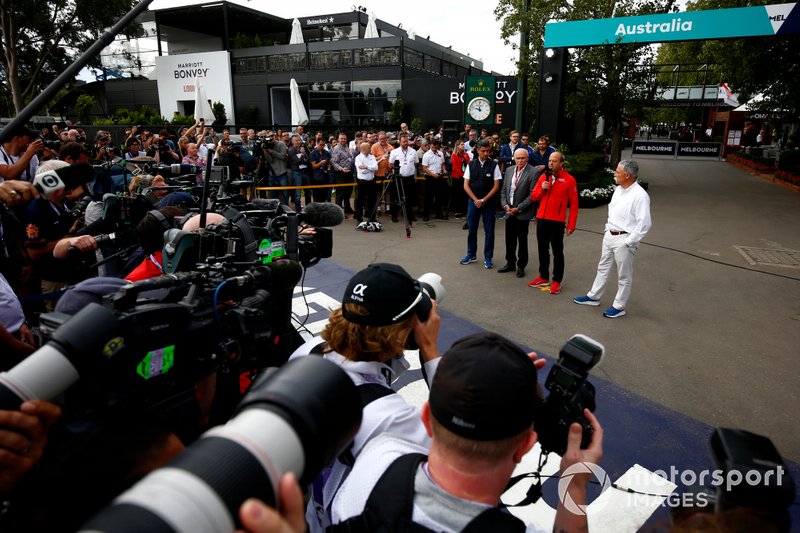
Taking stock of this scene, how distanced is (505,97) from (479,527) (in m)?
19.1

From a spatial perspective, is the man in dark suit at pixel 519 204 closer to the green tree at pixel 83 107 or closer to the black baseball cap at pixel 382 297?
the black baseball cap at pixel 382 297

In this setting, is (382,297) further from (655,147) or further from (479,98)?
(655,147)

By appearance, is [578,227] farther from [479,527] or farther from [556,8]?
[556,8]

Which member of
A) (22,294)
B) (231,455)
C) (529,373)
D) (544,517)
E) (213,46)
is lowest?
(544,517)

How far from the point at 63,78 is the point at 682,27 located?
51.1 feet

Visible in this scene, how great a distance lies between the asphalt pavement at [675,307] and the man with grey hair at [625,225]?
17.8 inches

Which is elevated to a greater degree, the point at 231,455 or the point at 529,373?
the point at 231,455

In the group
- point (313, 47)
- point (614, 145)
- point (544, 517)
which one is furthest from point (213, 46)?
point (544, 517)

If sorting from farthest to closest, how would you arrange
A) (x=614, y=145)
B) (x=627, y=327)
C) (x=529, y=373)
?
(x=614, y=145) → (x=627, y=327) → (x=529, y=373)

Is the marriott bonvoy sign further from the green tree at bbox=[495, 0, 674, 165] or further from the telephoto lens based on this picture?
the telephoto lens

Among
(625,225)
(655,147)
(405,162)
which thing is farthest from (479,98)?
(655,147)

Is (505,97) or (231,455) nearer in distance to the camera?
(231,455)

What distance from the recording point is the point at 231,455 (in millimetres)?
770

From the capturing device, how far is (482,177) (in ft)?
27.7
